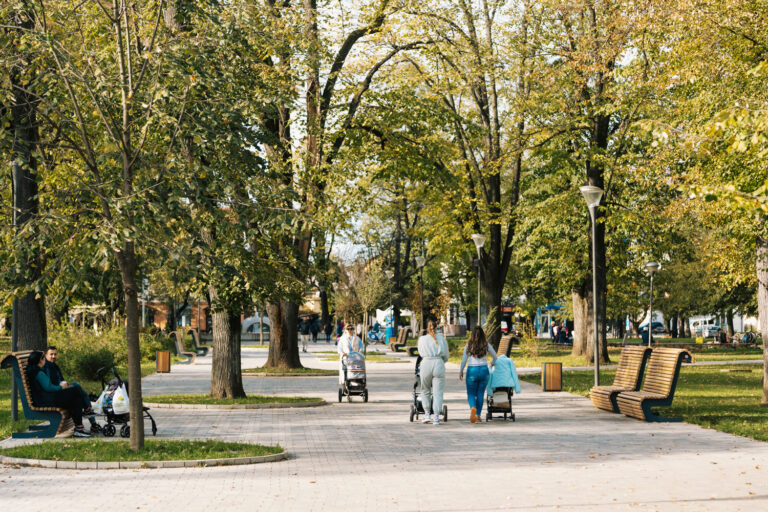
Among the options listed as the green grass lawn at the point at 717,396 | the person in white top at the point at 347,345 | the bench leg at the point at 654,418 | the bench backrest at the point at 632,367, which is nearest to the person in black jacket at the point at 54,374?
the person in white top at the point at 347,345

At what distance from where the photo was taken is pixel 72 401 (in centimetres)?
1302

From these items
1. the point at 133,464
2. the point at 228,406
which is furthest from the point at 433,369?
the point at 133,464

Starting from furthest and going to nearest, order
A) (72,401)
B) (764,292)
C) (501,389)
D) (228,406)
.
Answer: (764,292), (228,406), (501,389), (72,401)

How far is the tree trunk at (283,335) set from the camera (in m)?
28.1

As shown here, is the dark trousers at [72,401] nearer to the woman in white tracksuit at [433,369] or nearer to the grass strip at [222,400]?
the grass strip at [222,400]

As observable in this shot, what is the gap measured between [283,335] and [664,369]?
15594 millimetres

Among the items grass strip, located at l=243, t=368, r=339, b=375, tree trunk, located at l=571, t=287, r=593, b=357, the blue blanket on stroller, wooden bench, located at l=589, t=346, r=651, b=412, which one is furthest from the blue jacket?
tree trunk, located at l=571, t=287, r=593, b=357

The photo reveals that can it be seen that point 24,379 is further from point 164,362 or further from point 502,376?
point 164,362

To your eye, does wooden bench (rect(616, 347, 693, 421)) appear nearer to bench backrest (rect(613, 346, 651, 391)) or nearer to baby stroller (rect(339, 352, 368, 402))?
bench backrest (rect(613, 346, 651, 391))

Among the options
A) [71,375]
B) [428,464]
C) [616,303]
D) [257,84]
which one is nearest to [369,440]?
[428,464]

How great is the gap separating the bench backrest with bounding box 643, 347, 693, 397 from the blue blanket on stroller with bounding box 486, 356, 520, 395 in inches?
90.0

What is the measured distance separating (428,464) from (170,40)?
240 inches

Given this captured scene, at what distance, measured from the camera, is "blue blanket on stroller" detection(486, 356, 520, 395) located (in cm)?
1564

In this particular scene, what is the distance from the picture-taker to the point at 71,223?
10.8 meters
